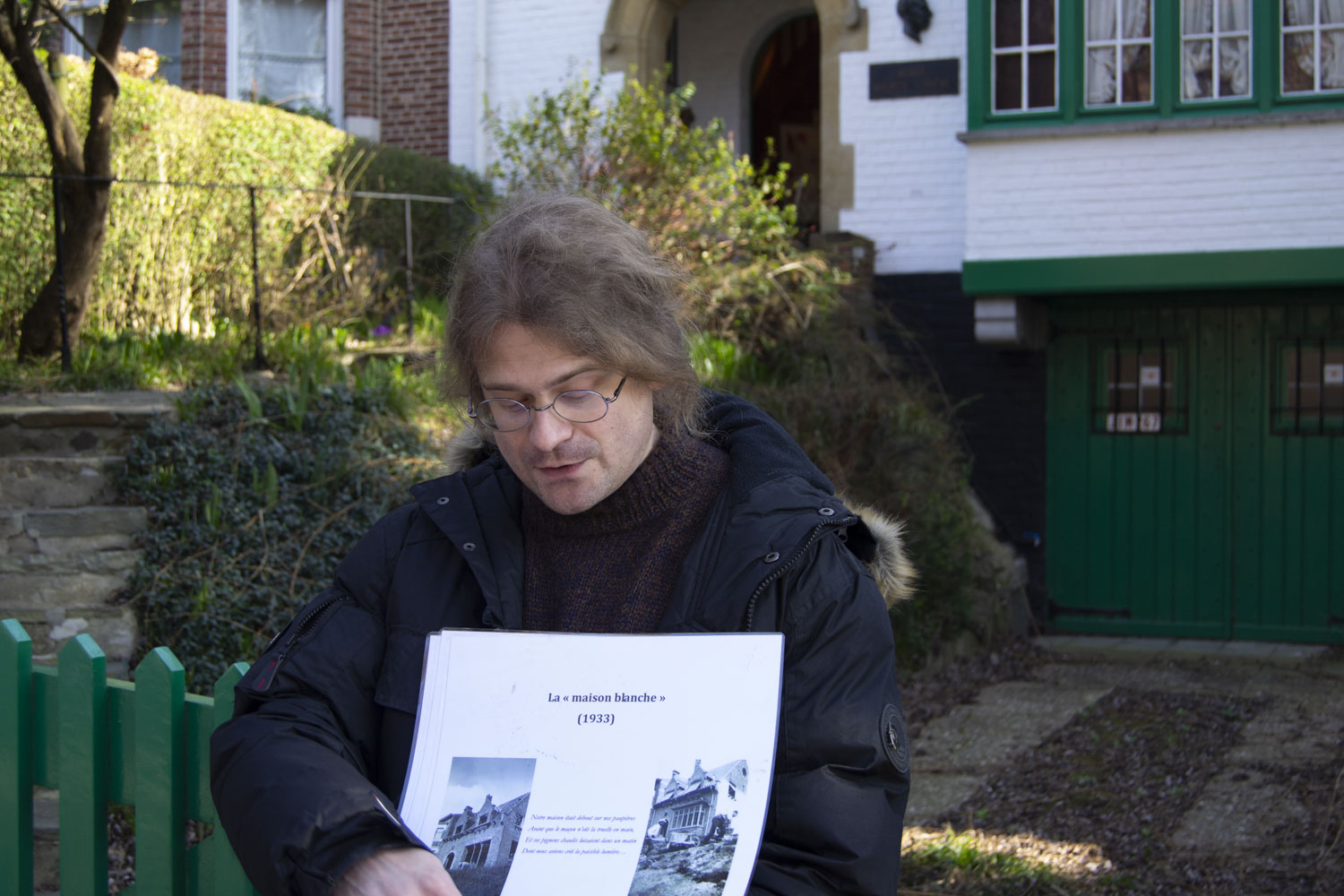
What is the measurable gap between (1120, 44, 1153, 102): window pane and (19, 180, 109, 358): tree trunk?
21.3 ft

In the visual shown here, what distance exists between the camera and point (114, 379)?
6879mm

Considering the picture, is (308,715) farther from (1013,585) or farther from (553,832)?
(1013,585)

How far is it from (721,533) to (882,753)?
0.39 meters

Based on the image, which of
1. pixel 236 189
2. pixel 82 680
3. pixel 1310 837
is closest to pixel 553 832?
pixel 82 680

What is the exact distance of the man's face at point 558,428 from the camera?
1.82 metres

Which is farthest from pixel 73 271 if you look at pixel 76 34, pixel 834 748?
pixel 834 748

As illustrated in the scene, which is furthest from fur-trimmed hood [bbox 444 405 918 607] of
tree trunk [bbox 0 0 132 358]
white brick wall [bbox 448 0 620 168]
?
white brick wall [bbox 448 0 620 168]

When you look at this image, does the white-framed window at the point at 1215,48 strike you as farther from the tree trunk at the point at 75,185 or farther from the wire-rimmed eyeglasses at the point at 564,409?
the wire-rimmed eyeglasses at the point at 564,409

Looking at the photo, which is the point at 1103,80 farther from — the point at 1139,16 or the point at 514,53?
the point at 514,53

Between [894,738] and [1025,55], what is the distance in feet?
26.5

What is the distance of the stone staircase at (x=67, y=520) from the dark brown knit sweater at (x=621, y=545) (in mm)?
3848

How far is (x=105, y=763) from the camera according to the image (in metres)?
2.55

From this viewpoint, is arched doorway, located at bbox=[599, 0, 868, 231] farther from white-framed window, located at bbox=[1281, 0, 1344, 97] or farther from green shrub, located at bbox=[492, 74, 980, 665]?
white-framed window, located at bbox=[1281, 0, 1344, 97]

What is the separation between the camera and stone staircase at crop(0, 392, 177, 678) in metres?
5.33
